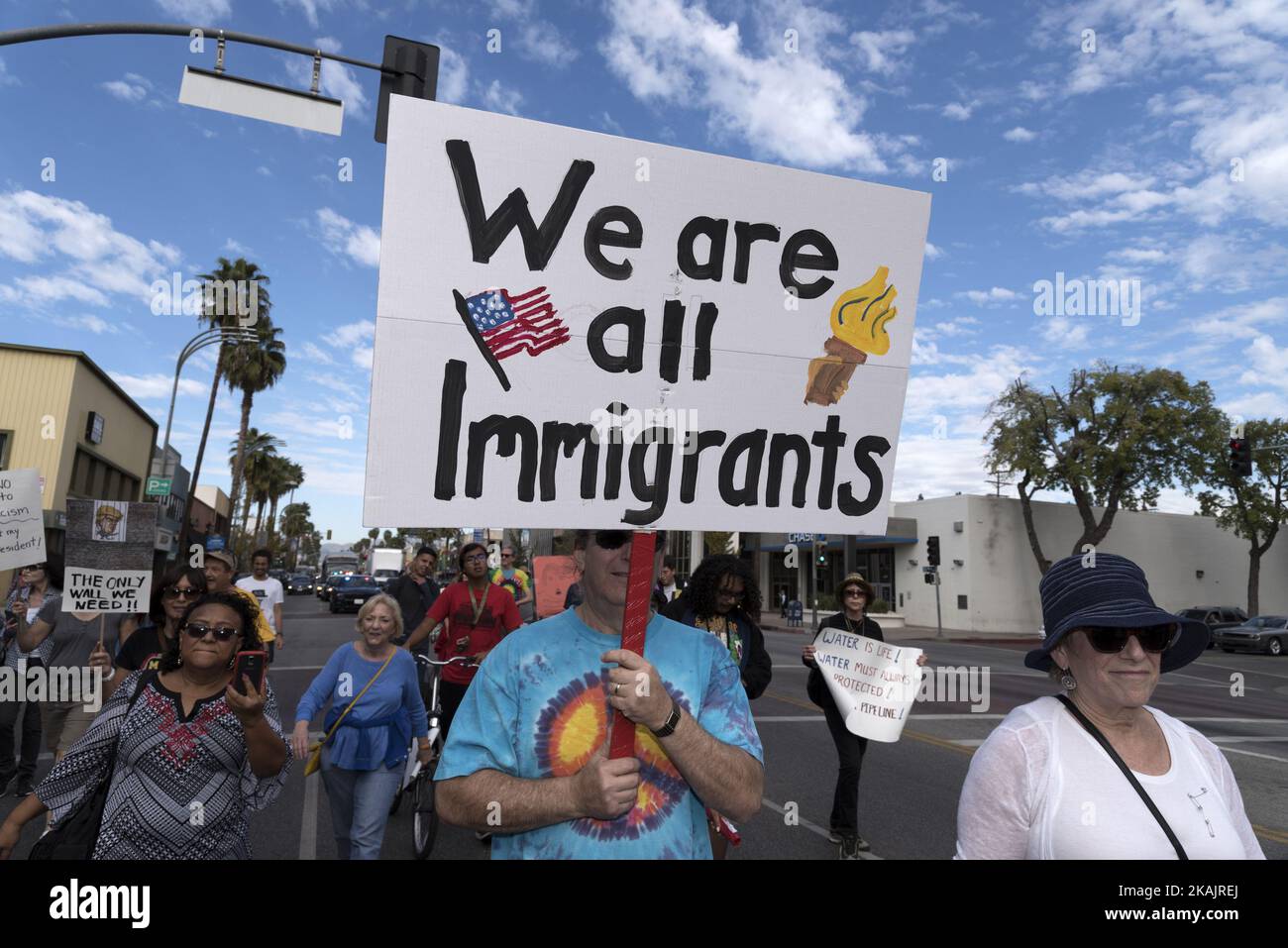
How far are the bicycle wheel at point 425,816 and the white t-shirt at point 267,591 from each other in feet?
14.2

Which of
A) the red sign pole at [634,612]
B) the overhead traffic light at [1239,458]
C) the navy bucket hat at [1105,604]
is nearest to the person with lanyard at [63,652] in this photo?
the red sign pole at [634,612]

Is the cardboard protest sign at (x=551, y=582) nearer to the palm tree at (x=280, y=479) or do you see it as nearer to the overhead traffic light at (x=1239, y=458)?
the overhead traffic light at (x=1239, y=458)

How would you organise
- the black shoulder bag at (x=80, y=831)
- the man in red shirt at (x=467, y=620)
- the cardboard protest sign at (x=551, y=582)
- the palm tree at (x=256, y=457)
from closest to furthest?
the black shoulder bag at (x=80, y=831)
the man in red shirt at (x=467, y=620)
the cardboard protest sign at (x=551, y=582)
the palm tree at (x=256, y=457)

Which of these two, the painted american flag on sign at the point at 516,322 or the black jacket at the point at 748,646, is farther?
the black jacket at the point at 748,646

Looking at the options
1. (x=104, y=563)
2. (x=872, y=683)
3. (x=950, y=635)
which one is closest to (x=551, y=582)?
(x=104, y=563)

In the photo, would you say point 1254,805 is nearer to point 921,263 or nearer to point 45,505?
point 921,263

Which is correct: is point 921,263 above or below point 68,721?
above

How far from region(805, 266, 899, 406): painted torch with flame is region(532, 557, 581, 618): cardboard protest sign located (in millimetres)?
6620

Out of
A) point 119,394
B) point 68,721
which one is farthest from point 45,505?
point 68,721

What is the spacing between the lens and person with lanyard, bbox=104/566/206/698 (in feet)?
15.6

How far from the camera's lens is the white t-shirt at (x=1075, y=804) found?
178 centimetres
